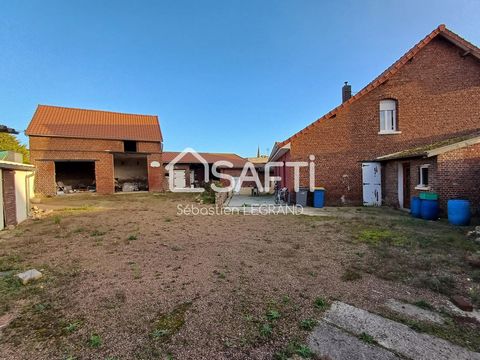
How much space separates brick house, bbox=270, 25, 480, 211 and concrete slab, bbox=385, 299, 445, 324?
9.56 metres

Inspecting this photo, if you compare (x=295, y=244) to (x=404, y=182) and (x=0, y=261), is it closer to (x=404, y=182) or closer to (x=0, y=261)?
(x=0, y=261)

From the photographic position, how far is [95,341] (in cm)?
253

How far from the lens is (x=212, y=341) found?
256 cm

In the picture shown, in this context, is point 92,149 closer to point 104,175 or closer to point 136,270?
point 104,175

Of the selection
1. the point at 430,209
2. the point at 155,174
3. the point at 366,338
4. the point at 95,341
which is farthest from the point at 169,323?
the point at 155,174

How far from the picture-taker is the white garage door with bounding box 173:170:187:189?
27172mm

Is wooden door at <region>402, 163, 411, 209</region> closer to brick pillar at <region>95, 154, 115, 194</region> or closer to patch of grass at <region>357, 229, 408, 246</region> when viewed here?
patch of grass at <region>357, 229, 408, 246</region>

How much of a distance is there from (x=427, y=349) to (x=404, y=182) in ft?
34.9

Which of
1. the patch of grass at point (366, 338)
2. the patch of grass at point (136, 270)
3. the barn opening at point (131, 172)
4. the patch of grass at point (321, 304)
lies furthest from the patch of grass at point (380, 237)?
the barn opening at point (131, 172)

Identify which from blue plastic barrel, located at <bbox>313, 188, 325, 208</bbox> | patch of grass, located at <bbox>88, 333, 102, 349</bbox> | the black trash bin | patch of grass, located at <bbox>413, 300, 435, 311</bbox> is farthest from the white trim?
patch of grass, located at <bbox>88, 333, 102, 349</bbox>

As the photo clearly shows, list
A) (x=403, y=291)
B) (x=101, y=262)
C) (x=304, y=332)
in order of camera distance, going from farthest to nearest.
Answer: (x=101, y=262) → (x=403, y=291) → (x=304, y=332)

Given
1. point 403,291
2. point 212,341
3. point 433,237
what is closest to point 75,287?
point 212,341

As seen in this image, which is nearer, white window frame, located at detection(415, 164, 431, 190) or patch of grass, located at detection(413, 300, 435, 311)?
patch of grass, located at detection(413, 300, 435, 311)

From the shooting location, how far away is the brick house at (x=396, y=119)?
39.6 feet
